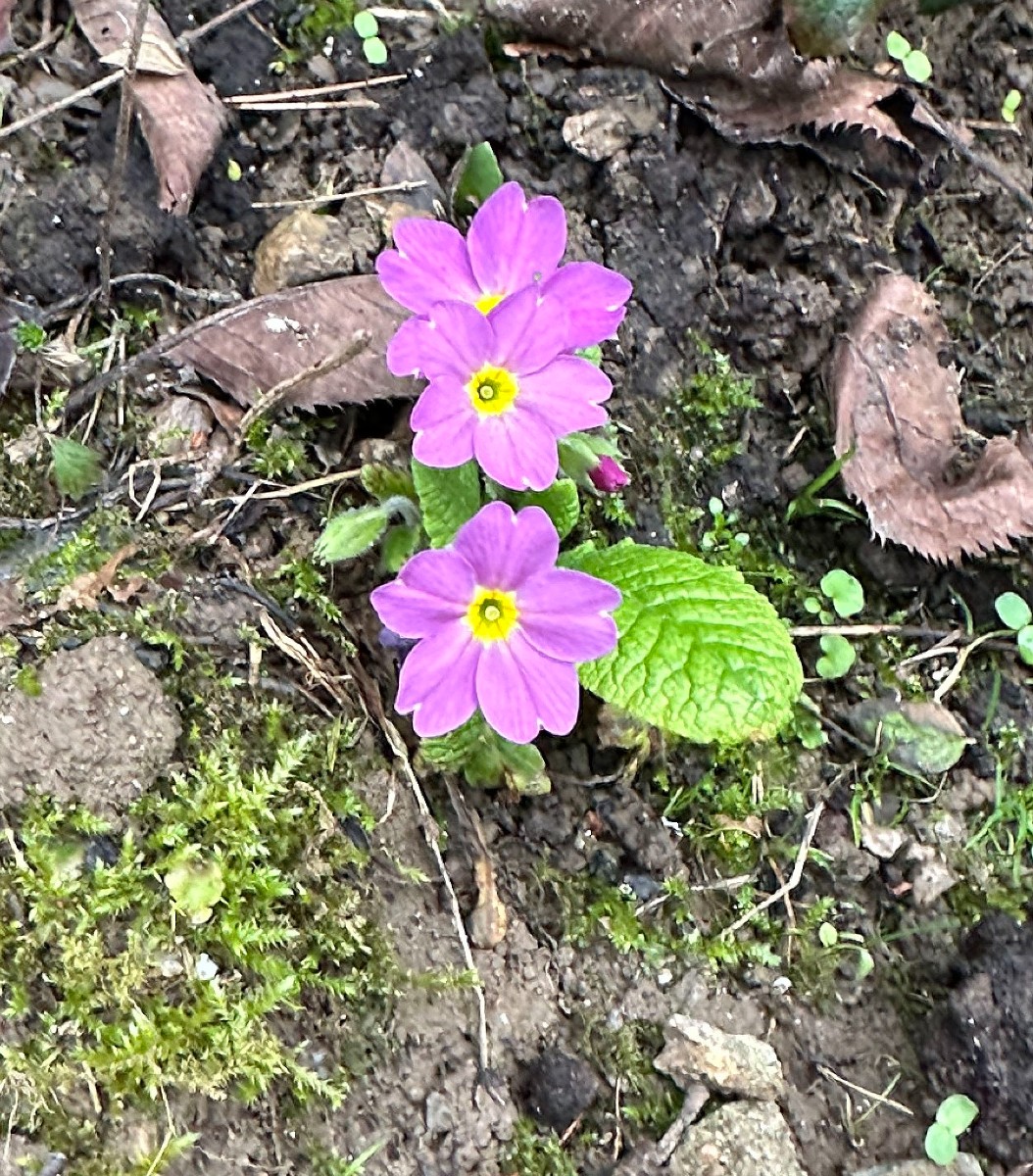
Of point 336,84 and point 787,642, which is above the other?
point 336,84

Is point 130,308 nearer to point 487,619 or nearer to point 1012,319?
point 487,619

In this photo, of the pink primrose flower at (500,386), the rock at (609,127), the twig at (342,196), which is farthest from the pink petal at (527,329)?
the rock at (609,127)

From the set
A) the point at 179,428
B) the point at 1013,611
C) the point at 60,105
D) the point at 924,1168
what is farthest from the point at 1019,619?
the point at 60,105

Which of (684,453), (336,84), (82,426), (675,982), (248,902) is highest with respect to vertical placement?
(336,84)

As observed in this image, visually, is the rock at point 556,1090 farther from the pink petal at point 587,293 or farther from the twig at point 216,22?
the twig at point 216,22

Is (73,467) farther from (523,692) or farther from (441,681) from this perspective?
(523,692)

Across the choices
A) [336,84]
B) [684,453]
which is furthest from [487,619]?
[336,84]
